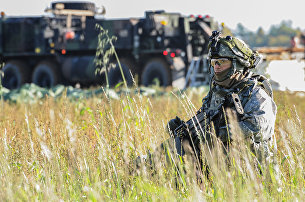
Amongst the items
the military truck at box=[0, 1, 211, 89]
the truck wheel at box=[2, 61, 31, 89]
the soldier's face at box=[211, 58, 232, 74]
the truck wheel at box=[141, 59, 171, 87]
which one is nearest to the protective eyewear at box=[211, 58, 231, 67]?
the soldier's face at box=[211, 58, 232, 74]

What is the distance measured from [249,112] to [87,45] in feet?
A: 47.9

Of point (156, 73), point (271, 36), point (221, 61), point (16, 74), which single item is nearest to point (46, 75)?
point (16, 74)

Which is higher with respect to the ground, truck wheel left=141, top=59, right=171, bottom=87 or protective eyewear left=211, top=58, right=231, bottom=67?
protective eyewear left=211, top=58, right=231, bottom=67

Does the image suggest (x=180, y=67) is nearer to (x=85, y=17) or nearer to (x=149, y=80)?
(x=149, y=80)

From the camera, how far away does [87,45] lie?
18062mm

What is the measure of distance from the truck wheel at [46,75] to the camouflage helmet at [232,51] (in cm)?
1476

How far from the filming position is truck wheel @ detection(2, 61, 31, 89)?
19.1 meters

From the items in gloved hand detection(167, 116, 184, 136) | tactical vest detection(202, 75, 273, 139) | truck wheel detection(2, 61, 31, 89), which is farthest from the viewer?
truck wheel detection(2, 61, 31, 89)

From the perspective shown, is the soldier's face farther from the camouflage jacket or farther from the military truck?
the military truck

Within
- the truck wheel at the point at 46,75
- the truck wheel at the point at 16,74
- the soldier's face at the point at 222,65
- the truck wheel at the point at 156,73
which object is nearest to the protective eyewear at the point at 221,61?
the soldier's face at the point at 222,65

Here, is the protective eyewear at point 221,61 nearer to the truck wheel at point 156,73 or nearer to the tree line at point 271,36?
the truck wheel at point 156,73

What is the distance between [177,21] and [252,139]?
13762 millimetres

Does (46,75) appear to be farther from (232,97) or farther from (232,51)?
(232,97)

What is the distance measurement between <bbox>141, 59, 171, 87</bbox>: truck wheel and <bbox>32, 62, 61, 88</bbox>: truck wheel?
3163 millimetres
